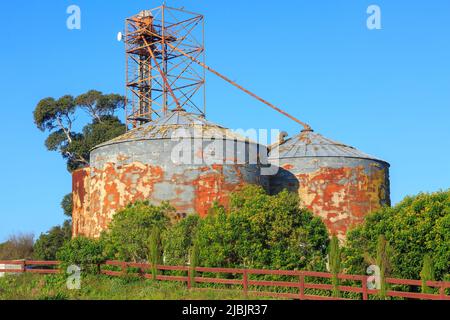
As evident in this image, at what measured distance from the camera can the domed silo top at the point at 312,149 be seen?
136 ft

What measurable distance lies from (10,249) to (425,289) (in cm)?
4571

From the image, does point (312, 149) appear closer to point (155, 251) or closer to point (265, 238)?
point (265, 238)

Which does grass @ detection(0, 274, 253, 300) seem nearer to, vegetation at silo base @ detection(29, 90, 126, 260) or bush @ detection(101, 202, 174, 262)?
bush @ detection(101, 202, 174, 262)

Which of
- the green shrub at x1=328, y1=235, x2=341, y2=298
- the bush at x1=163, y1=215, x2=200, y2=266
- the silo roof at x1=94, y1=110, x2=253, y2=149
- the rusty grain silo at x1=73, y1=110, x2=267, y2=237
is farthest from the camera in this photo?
the silo roof at x1=94, y1=110, x2=253, y2=149

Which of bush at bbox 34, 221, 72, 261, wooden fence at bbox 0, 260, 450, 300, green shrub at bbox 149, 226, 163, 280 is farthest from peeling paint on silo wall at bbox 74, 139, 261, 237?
bush at bbox 34, 221, 72, 261

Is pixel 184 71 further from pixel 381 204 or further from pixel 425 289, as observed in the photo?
pixel 425 289

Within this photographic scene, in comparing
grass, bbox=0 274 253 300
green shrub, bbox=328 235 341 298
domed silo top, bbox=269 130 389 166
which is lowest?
grass, bbox=0 274 253 300

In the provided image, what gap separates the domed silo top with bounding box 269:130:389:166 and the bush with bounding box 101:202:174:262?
10988 millimetres

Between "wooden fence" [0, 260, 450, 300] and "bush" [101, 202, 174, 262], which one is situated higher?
"bush" [101, 202, 174, 262]

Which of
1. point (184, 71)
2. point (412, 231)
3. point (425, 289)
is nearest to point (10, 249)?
point (184, 71)

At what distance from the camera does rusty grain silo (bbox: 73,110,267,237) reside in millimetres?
34938

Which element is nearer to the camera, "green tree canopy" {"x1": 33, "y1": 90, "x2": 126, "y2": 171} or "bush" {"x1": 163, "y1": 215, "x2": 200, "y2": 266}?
"bush" {"x1": 163, "y1": 215, "x2": 200, "y2": 266}

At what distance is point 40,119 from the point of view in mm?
65125

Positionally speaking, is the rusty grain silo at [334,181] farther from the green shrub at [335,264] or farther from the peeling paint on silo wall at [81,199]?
the green shrub at [335,264]
